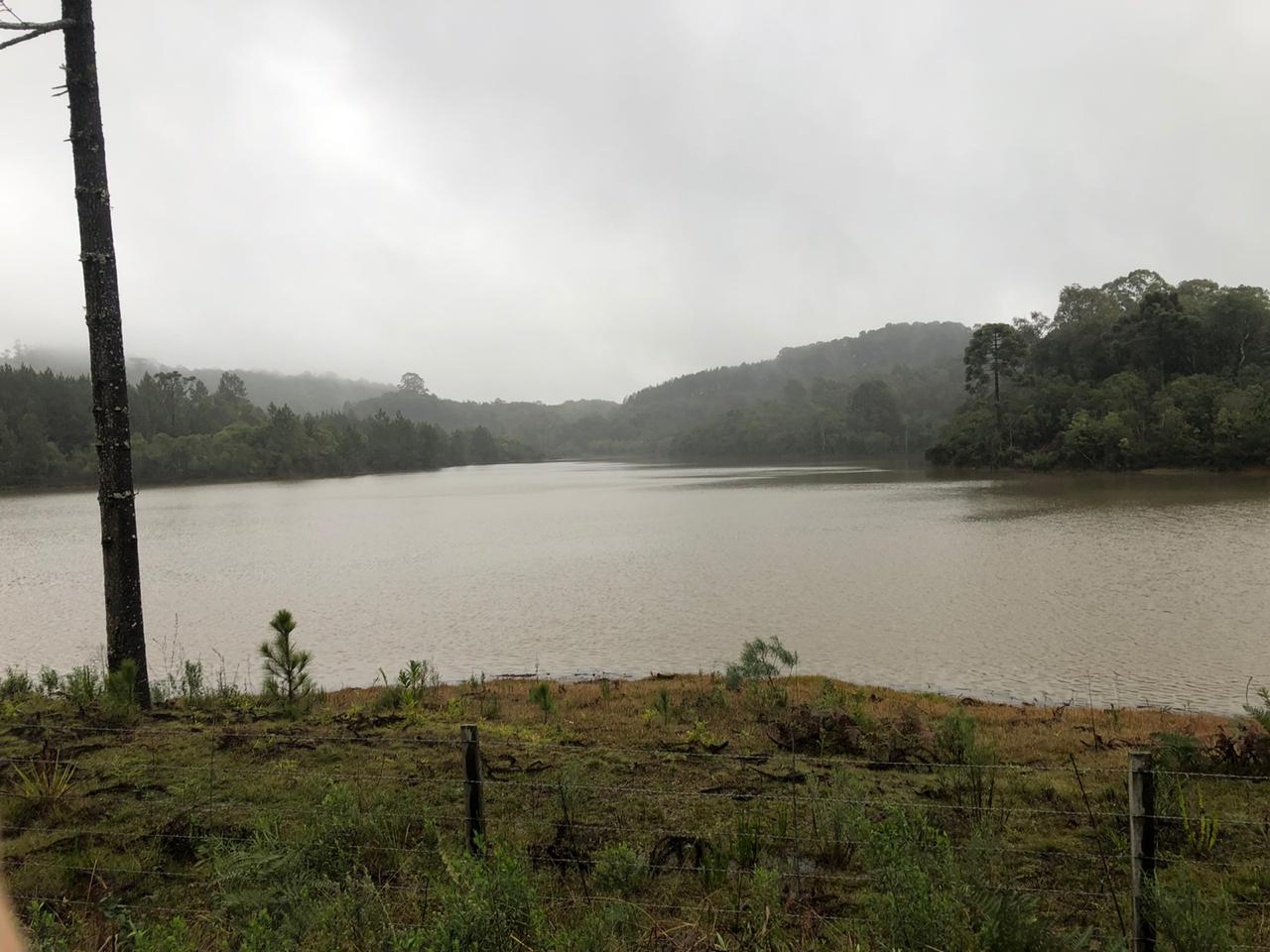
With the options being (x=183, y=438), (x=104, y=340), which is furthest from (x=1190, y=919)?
(x=183, y=438)

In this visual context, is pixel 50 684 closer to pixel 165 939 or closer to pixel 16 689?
pixel 16 689

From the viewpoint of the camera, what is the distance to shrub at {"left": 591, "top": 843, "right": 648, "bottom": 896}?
4344 millimetres

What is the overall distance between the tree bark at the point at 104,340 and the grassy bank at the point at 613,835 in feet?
3.21

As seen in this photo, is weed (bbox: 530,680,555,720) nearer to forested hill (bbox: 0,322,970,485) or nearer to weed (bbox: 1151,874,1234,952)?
weed (bbox: 1151,874,1234,952)

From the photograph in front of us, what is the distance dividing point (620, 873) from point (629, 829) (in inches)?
26.5

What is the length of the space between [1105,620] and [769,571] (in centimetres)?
905

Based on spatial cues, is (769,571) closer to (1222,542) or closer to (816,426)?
(1222,542)

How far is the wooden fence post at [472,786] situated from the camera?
4.31m

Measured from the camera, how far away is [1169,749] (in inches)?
241

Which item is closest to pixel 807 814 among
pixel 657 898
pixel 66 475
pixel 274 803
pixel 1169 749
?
pixel 657 898

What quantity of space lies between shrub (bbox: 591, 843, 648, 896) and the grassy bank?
1 centimetres

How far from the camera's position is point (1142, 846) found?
3.66 metres

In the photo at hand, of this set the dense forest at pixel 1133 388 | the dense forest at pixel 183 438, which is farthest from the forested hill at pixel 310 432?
the dense forest at pixel 1133 388

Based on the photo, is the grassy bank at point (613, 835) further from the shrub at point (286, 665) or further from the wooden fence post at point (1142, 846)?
the shrub at point (286, 665)
